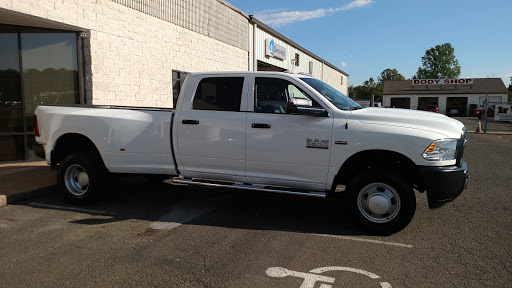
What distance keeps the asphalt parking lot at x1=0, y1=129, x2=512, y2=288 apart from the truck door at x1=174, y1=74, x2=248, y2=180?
2.36ft

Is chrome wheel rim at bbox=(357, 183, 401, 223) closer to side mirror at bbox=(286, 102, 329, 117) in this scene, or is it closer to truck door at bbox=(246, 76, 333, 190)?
truck door at bbox=(246, 76, 333, 190)

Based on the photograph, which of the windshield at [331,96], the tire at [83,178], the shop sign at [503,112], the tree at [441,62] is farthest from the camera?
the tree at [441,62]

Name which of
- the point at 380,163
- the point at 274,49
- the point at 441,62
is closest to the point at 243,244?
the point at 380,163

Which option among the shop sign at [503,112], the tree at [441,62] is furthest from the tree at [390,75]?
the shop sign at [503,112]

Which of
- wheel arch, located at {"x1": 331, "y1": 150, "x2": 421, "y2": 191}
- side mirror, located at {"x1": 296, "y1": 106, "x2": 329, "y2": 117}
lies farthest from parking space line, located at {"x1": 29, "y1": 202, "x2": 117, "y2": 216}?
wheel arch, located at {"x1": 331, "y1": 150, "x2": 421, "y2": 191}

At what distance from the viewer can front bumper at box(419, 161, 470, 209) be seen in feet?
13.9

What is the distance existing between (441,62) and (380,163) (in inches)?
3719

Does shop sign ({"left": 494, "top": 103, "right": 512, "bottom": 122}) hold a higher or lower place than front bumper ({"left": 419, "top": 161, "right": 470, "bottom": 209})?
higher

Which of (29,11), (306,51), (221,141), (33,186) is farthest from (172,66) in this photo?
(306,51)

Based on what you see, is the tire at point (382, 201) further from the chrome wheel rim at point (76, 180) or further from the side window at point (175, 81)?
the side window at point (175, 81)

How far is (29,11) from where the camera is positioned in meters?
7.89

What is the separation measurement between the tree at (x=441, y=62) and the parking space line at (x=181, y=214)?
92995mm

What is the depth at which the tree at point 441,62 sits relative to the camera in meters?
85.8

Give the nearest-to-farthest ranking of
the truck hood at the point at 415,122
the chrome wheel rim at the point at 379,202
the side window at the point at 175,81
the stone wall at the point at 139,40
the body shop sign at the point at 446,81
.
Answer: the truck hood at the point at 415,122 → the chrome wheel rim at the point at 379,202 → the stone wall at the point at 139,40 → the side window at the point at 175,81 → the body shop sign at the point at 446,81
